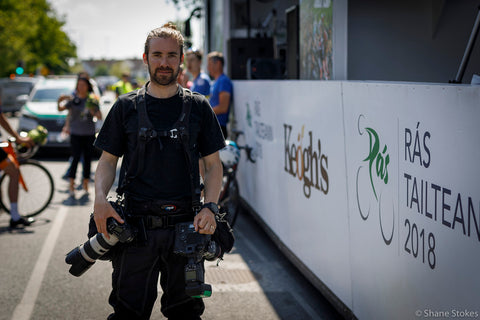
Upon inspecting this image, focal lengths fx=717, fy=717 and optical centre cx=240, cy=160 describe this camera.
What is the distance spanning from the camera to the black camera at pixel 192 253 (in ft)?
12.3

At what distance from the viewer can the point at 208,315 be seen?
5.70m

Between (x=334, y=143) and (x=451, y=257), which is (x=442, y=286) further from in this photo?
(x=334, y=143)

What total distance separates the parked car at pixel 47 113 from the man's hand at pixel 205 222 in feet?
40.3

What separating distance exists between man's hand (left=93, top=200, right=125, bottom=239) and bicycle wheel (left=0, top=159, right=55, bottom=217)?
6.31 m

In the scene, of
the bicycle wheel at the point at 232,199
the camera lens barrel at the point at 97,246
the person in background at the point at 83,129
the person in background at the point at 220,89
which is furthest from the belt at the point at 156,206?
the person in background at the point at 83,129

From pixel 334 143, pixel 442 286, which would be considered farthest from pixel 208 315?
pixel 442 286

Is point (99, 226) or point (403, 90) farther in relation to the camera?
point (403, 90)

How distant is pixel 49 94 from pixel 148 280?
1522 centimetres

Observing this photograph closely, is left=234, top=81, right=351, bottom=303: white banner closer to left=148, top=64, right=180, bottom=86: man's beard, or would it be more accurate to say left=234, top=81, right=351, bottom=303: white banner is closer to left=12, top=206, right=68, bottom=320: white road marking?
left=148, top=64, right=180, bottom=86: man's beard

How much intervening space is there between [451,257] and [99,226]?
1.78 metres

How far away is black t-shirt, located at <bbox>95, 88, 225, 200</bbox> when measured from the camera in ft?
12.6

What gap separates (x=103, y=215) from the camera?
3.71 metres

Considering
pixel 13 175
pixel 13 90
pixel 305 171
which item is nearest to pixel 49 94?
pixel 13 175

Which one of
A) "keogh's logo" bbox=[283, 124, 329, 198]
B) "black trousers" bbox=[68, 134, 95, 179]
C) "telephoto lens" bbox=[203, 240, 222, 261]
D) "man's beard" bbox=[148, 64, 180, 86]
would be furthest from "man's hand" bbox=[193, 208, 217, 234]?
"black trousers" bbox=[68, 134, 95, 179]
